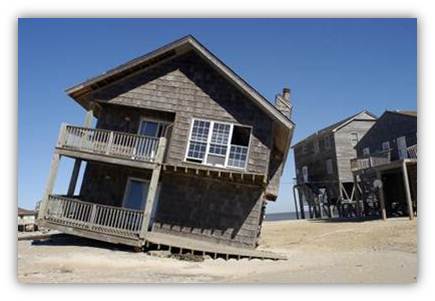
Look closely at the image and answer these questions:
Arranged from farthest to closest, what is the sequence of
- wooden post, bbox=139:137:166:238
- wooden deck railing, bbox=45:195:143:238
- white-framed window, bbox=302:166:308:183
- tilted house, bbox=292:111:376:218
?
white-framed window, bbox=302:166:308:183
tilted house, bbox=292:111:376:218
wooden deck railing, bbox=45:195:143:238
wooden post, bbox=139:137:166:238

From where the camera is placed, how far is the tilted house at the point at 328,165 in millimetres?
23688

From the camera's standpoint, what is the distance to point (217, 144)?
10.4m

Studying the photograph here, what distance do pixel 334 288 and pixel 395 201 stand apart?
49.4 feet

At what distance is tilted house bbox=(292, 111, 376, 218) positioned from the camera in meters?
23.7

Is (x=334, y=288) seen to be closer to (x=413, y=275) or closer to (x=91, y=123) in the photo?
(x=413, y=275)

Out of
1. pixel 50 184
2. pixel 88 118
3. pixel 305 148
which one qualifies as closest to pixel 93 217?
pixel 50 184

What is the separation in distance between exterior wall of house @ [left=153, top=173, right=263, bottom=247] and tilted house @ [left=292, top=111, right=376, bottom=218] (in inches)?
515

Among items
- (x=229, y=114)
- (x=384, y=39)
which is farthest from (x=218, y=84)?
(x=384, y=39)

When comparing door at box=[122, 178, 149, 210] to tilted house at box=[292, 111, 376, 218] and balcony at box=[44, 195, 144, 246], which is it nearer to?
balcony at box=[44, 195, 144, 246]

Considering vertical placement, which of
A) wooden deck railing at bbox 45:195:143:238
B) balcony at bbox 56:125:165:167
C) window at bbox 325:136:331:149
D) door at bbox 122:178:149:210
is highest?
window at bbox 325:136:331:149

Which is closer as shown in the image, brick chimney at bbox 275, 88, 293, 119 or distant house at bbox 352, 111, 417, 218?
brick chimney at bbox 275, 88, 293, 119

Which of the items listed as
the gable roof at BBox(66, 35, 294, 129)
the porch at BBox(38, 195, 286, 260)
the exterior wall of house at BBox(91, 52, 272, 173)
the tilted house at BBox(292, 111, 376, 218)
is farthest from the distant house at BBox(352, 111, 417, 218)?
the porch at BBox(38, 195, 286, 260)

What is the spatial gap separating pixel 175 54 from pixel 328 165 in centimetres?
1670
